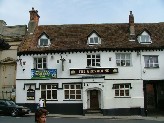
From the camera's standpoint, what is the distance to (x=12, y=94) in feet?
115

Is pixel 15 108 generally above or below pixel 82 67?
below

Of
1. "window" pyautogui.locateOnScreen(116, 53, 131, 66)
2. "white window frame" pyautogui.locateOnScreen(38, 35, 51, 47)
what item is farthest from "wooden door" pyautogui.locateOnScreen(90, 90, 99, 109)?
"white window frame" pyautogui.locateOnScreen(38, 35, 51, 47)

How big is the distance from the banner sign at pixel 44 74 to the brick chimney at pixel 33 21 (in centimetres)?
557

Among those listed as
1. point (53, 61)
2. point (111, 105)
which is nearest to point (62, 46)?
point (53, 61)

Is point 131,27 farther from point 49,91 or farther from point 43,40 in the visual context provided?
point 49,91

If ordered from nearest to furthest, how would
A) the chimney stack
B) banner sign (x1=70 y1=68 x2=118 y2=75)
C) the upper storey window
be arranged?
banner sign (x1=70 y1=68 x2=118 y2=75)
the upper storey window
the chimney stack

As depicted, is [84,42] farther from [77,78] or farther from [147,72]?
[147,72]

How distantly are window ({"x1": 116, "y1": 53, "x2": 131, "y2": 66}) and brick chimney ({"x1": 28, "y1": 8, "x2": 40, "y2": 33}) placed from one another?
10632 mm

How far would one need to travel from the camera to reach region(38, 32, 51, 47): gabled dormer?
110ft

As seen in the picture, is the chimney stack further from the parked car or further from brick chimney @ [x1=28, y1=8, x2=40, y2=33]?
the parked car

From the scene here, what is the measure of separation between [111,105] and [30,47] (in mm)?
10791

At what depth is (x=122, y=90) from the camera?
104 ft

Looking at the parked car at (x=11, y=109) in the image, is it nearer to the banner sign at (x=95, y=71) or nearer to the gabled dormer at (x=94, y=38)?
the banner sign at (x=95, y=71)

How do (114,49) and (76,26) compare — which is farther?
(76,26)
